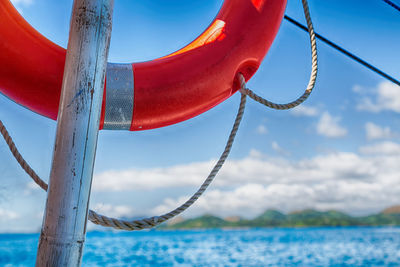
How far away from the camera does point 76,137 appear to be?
590 millimetres

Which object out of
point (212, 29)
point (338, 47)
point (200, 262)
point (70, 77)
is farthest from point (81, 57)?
point (200, 262)

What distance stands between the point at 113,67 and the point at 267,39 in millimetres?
385

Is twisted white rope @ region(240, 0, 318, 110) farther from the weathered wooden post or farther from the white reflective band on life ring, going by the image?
the weathered wooden post

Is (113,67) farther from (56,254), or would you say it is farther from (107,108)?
(56,254)

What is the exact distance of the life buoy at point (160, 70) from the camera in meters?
0.81

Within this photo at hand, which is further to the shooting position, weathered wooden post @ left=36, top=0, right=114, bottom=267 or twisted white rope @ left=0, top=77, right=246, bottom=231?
twisted white rope @ left=0, top=77, right=246, bottom=231

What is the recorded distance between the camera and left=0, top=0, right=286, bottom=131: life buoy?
812 millimetres

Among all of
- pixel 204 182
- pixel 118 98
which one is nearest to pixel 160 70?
pixel 118 98

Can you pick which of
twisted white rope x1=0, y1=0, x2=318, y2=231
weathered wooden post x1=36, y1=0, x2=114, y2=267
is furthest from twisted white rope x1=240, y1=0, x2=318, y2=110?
weathered wooden post x1=36, y1=0, x2=114, y2=267

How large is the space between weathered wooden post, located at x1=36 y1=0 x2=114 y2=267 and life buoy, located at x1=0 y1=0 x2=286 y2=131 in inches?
8.1

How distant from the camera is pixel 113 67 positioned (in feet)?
2.81

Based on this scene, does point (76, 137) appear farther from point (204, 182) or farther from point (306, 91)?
point (306, 91)

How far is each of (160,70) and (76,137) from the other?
13.6 inches

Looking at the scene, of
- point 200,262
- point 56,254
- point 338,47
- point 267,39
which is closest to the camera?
point 56,254
